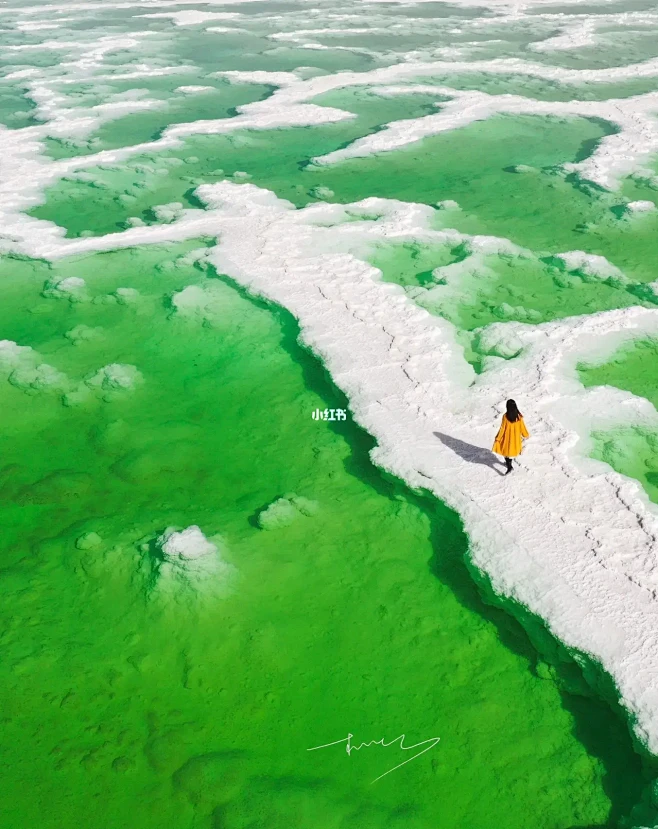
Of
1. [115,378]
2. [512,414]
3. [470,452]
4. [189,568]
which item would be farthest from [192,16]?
[189,568]

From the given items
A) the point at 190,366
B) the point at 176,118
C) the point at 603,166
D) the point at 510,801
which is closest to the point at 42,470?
the point at 190,366

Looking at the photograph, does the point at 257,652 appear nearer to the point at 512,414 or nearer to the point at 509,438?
the point at 509,438

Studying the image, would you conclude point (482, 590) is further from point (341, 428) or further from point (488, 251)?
point (488, 251)

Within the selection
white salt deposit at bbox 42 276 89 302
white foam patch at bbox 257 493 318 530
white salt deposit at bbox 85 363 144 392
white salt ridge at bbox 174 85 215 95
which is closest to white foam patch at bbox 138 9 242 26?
white salt ridge at bbox 174 85 215 95

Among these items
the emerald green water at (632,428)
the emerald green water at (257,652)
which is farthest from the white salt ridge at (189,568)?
the emerald green water at (632,428)

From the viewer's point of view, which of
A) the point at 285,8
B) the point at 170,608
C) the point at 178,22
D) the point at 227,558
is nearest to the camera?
the point at 170,608
